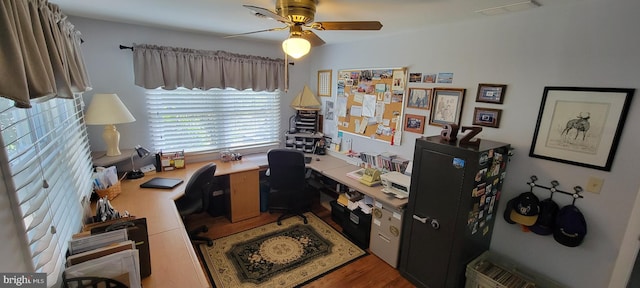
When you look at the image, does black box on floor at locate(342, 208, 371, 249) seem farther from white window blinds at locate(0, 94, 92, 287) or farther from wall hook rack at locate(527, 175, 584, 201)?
white window blinds at locate(0, 94, 92, 287)

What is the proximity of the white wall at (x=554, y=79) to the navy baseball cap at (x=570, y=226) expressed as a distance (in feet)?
0.24

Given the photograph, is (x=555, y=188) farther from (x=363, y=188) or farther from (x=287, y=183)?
(x=287, y=183)

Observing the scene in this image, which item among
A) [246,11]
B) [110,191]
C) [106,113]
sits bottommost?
[110,191]

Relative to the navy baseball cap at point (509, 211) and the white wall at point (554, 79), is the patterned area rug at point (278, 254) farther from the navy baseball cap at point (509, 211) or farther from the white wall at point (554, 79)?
the white wall at point (554, 79)

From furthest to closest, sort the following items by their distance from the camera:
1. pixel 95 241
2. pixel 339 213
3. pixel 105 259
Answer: pixel 339 213 < pixel 95 241 < pixel 105 259

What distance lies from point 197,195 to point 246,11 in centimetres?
178

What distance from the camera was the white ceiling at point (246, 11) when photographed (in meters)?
1.81

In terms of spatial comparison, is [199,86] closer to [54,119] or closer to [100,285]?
[54,119]

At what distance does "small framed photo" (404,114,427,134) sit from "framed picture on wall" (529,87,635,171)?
934 millimetres

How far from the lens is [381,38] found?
9.72ft

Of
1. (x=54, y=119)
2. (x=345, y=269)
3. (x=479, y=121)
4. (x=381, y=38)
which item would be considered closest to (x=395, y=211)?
(x=345, y=269)

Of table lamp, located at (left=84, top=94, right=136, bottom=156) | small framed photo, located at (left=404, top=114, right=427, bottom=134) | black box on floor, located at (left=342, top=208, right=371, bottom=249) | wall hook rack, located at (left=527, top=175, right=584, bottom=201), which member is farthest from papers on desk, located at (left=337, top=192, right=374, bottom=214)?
table lamp, located at (left=84, top=94, right=136, bottom=156)

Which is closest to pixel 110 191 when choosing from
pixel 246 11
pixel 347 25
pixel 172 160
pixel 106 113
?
pixel 106 113

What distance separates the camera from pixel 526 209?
192cm
